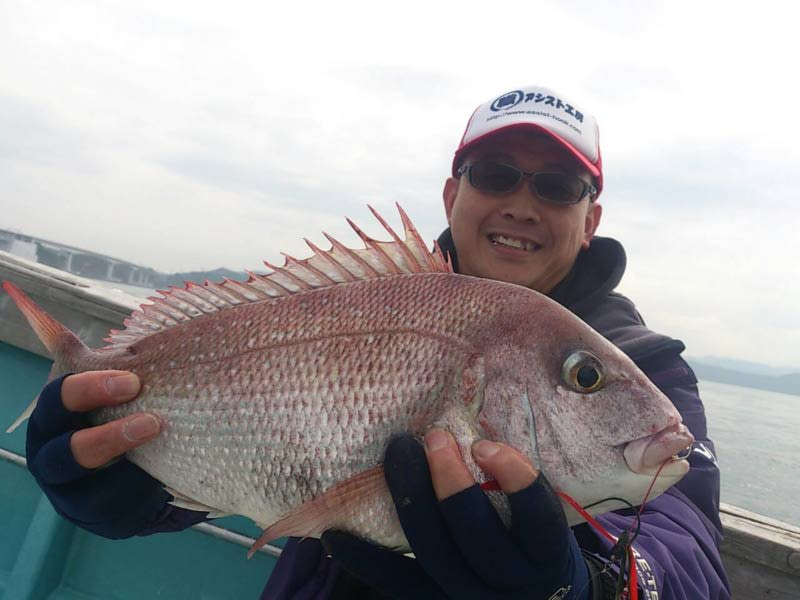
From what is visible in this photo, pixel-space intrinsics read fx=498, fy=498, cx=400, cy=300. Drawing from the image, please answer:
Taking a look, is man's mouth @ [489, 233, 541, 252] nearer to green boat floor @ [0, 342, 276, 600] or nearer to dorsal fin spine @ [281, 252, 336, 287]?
dorsal fin spine @ [281, 252, 336, 287]

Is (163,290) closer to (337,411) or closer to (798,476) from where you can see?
(337,411)

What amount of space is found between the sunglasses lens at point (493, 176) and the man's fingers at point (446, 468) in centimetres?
138

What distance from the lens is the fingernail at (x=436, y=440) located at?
46.0 inches

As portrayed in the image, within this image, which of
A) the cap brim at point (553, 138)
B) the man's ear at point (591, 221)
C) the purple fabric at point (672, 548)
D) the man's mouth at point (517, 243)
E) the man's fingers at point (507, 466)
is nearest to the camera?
the man's fingers at point (507, 466)

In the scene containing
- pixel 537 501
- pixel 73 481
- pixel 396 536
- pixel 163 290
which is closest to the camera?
pixel 537 501

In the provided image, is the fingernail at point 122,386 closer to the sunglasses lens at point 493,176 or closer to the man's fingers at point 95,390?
the man's fingers at point 95,390

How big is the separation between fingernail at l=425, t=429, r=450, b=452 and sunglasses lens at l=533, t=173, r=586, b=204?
1.37 meters

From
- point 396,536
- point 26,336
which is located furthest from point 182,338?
point 26,336

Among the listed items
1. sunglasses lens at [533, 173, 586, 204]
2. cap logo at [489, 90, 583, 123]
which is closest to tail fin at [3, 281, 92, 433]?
sunglasses lens at [533, 173, 586, 204]

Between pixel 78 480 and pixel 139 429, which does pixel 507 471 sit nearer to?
pixel 139 429

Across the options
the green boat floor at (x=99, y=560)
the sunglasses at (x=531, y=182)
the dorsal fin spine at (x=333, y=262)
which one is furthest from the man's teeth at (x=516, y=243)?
the green boat floor at (x=99, y=560)

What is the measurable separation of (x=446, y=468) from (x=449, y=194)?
188cm

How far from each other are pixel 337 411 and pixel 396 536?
353 millimetres

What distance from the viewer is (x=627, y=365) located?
1304 millimetres
